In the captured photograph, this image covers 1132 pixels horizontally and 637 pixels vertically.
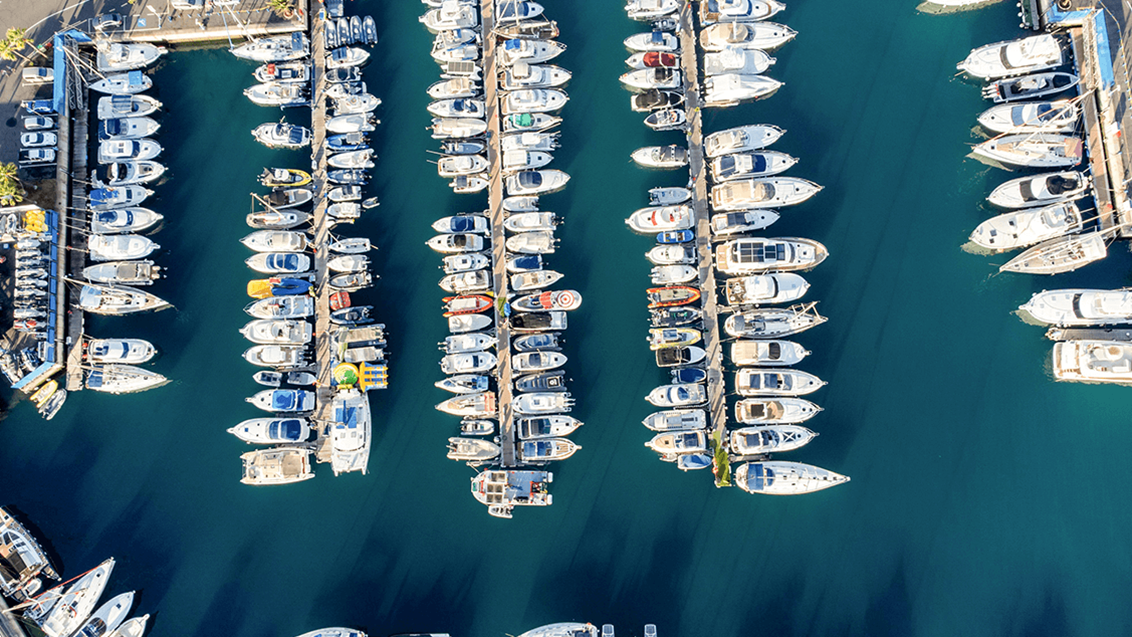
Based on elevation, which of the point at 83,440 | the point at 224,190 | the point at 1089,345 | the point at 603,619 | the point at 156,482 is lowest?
the point at 603,619

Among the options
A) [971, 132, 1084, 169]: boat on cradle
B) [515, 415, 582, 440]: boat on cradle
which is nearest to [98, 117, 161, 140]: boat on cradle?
[515, 415, 582, 440]: boat on cradle

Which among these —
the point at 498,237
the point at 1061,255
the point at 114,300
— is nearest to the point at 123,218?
the point at 114,300

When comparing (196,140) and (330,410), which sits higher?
(196,140)

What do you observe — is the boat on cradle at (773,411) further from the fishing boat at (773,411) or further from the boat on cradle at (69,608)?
the boat on cradle at (69,608)

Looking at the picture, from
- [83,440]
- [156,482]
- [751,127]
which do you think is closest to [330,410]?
[156,482]

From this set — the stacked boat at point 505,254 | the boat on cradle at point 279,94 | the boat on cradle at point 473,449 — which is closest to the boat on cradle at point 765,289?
the stacked boat at point 505,254

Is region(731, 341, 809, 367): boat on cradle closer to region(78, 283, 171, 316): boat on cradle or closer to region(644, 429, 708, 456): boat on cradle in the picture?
region(644, 429, 708, 456): boat on cradle

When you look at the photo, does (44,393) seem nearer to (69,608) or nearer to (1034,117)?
(69,608)

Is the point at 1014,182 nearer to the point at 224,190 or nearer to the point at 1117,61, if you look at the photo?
the point at 1117,61
